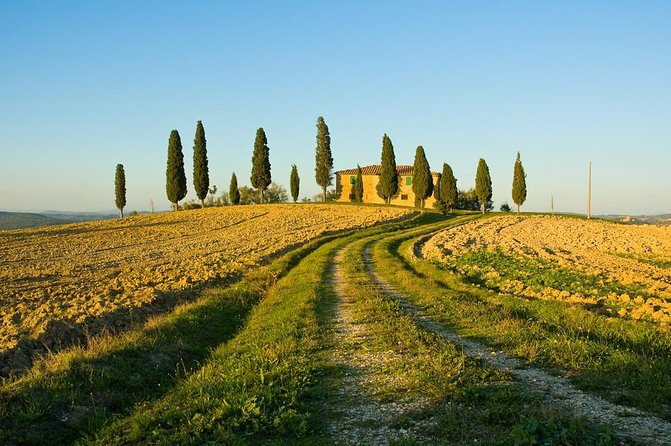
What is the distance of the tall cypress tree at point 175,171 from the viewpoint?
8075cm

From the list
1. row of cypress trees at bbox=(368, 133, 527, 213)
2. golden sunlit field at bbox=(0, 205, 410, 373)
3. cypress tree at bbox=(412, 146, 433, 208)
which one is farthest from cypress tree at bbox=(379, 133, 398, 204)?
golden sunlit field at bbox=(0, 205, 410, 373)

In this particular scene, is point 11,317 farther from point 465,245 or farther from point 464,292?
point 465,245

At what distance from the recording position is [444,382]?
7.97 meters

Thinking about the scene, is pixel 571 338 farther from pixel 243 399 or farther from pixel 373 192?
pixel 373 192

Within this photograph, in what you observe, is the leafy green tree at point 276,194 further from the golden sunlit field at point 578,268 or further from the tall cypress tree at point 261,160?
the golden sunlit field at point 578,268

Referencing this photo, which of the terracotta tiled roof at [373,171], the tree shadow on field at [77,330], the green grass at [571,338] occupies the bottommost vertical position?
the tree shadow on field at [77,330]

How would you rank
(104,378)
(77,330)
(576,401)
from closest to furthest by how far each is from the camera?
(576,401) < (104,378) < (77,330)

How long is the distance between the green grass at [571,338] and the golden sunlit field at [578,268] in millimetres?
1730

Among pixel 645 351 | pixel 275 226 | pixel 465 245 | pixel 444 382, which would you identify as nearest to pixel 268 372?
pixel 444 382

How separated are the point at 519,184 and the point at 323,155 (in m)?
34.2

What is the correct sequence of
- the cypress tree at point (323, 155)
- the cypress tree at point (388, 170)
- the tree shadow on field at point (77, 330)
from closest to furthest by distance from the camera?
the tree shadow on field at point (77, 330), the cypress tree at point (388, 170), the cypress tree at point (323, 155)

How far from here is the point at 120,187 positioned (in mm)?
91438

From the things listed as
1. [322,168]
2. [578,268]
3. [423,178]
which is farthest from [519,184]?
[578,268]

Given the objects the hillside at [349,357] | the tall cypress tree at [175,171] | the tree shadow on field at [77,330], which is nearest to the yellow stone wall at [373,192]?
the tall cypress tree at [175,171]
